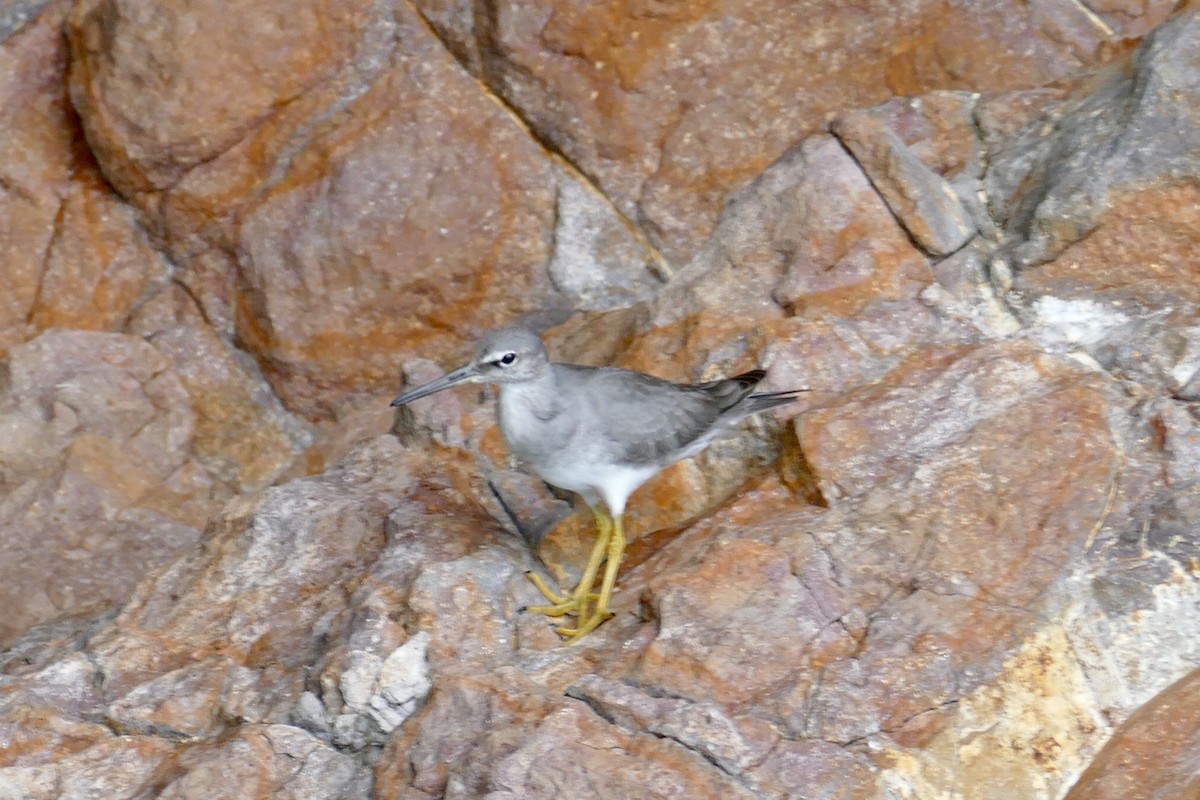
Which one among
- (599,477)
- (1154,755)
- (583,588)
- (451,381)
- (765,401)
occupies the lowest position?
(1154,755)

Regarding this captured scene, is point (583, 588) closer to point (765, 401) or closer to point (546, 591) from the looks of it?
point (546, 591)

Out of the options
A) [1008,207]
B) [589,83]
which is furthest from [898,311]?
[589,83]

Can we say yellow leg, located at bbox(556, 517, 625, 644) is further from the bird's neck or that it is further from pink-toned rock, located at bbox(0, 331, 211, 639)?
pink-toned rock, located at bbox(0, 331, 211, 639)

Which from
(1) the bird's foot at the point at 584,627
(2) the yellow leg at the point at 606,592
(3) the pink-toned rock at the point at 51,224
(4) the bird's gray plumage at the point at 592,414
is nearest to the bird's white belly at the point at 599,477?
(4) the bird's gray plumage at the point at 592,414

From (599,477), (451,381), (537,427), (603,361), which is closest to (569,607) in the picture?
(599,477)

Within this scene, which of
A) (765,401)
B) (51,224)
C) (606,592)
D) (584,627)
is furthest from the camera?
(51,224)

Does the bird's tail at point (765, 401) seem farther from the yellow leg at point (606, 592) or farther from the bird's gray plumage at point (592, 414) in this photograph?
the yellow leg at point (606, 592)

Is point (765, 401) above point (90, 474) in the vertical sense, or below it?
below
